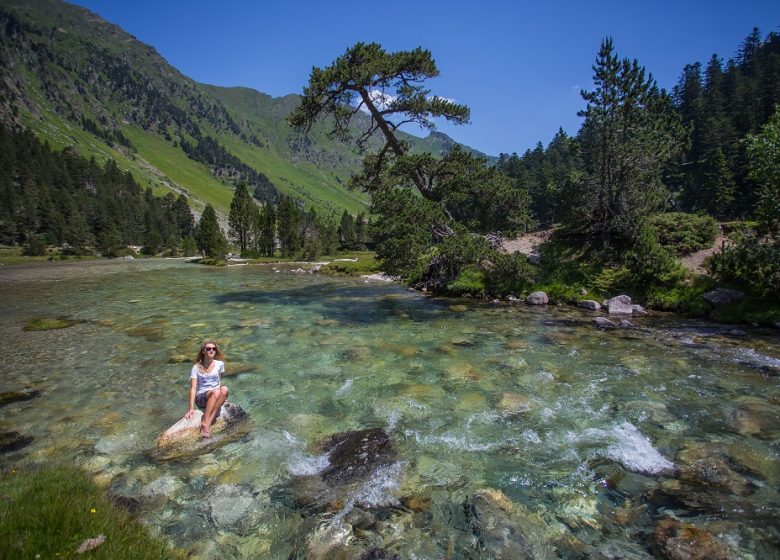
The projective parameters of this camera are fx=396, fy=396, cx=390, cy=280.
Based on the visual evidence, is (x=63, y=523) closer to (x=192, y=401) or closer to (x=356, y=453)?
(x=192, y=401)

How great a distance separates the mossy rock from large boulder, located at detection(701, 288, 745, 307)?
32.1 meters

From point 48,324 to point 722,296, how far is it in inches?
1322

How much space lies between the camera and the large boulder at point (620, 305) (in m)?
21.7

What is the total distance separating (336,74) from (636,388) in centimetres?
2182

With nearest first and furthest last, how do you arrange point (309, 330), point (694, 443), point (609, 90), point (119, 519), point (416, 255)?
point (119, 519)
point (694, 443)
point (309, 330)
point (416, 255)
point (609, 90)

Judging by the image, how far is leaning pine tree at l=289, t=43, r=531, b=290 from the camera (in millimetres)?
21766

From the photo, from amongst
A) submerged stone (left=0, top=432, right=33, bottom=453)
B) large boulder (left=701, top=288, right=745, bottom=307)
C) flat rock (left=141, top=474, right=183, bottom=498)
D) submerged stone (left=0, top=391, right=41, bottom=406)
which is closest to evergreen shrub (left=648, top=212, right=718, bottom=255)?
large boulder (left=701, top=288, right=745, bottom=307)

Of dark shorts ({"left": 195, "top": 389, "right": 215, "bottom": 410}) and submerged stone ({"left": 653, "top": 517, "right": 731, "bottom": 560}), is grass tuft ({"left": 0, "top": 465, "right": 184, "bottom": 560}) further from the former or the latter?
submerged stone ({"left": 653, "top": 517, "right": 731, "bottom": 560})

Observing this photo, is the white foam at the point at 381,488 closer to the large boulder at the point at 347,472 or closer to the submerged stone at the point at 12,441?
the large boulder at the point at 347,472

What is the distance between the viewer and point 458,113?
24.8 m

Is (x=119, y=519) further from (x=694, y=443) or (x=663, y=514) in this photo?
(x=694, y=443)

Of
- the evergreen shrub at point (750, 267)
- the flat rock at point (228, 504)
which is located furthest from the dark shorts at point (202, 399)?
the evergreen shrub at point (750, 267)

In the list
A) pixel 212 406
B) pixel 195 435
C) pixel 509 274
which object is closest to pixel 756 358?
pixel 509 274

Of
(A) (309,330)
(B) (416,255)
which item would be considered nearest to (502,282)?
(B) (416,255)
